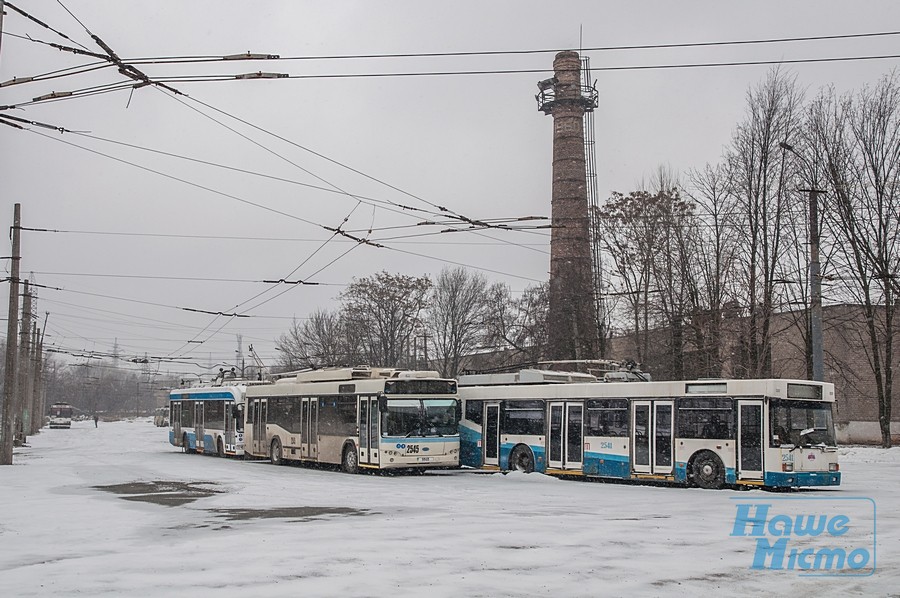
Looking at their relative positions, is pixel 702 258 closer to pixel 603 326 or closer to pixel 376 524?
pixel 603 326

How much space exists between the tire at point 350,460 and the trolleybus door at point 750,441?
405 inches

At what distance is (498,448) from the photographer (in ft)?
85.4

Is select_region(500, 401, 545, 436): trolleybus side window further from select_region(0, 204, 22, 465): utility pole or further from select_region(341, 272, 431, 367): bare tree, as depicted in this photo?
select_region(341, 272, 431, 367): bare tree

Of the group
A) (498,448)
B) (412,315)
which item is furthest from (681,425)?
Answer: (412,315)

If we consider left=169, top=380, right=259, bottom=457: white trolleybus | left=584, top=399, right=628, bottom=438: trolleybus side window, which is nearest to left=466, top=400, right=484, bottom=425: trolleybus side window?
left=584, top=399, right=628, bottom=438: trolleybus side window

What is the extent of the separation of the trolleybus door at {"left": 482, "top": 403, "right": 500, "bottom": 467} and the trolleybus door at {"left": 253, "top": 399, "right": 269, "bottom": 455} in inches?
353

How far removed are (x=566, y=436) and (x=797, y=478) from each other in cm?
584

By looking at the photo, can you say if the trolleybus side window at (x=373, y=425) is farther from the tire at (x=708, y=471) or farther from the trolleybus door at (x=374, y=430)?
the tire at (x=708, y=471)

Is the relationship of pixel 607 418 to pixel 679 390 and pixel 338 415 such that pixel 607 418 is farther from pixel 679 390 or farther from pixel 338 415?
pixel 338 415

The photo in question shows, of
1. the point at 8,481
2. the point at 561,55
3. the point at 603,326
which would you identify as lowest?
the point at 8,481

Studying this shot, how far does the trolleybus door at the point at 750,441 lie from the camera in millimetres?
20250

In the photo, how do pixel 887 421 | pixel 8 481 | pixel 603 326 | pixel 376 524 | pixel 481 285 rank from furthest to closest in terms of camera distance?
pixel 481 285 → pixel 603 326 → pixel 887 421 → pixel 8 481 → pixel 376 524

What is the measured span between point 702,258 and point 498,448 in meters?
16.2

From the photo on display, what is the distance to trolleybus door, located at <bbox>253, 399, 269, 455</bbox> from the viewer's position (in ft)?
106
